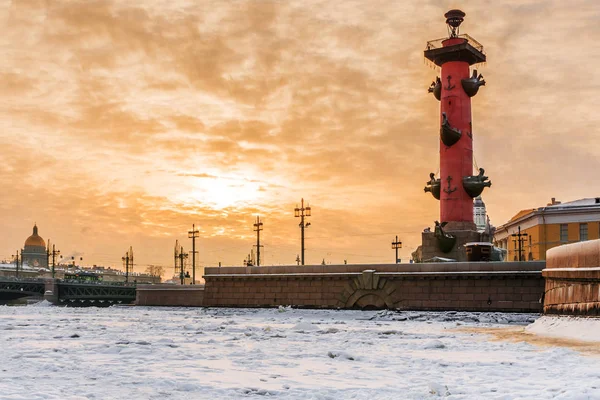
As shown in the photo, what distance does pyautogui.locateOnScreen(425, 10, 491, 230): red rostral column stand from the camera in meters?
40.8

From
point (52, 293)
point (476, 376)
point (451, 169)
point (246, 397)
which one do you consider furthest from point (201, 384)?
point (52, 293)

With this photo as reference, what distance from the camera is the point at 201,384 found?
1024cm

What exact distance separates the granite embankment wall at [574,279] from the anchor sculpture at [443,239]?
58.9ft

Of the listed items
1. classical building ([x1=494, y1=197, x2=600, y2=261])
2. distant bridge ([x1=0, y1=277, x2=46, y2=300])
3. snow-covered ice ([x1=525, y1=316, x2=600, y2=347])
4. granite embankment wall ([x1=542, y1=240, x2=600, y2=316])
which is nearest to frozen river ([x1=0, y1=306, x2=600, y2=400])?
snow-covered ice ([x1=525, y1=316, x2=600, y2=347])

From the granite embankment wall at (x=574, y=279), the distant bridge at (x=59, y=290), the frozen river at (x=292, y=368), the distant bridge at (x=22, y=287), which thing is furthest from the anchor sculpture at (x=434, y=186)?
the distant bridge at (x=22, y=287)

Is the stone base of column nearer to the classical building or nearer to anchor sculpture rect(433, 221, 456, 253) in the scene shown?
anchor sculpture rect(433, 221, 456, 253)

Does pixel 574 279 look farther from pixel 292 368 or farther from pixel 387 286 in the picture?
pixel 387 286

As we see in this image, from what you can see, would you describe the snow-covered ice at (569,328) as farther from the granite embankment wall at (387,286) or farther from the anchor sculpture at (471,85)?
the anchor sculpture at (471,85)

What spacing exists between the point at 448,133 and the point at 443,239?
20.5ft

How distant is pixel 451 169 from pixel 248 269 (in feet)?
45.9

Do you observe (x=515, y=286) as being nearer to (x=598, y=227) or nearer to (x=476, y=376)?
(x=476, y=376)

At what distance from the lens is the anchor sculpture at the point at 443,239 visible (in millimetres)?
39781

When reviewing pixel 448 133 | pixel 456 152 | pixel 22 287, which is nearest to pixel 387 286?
pixel 456 152

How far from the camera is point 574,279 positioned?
18.3 metres
